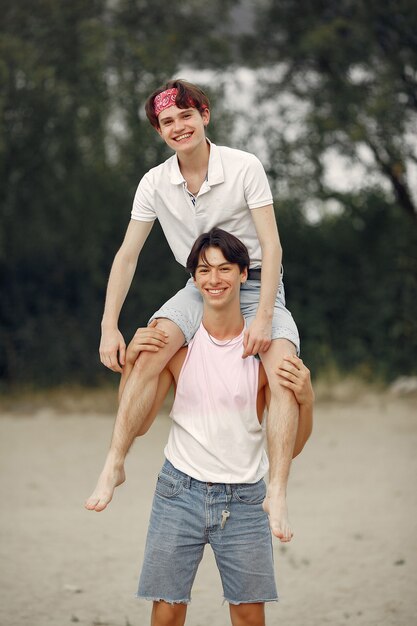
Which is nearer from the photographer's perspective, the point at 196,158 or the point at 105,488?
the point at 105,488

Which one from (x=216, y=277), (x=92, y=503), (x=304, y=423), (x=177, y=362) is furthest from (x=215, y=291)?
(x=92, y=503)

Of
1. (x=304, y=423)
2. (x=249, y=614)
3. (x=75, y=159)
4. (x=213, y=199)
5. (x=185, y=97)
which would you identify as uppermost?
(x=75, y=159)

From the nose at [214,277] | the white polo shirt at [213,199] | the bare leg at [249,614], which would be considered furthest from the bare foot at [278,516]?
the white polo shirt at [213,199]

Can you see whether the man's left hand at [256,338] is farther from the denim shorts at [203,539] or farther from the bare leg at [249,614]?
the bare leg at [249,614]

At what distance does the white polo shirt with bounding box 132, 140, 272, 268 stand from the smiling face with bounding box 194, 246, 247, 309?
0.17 meters

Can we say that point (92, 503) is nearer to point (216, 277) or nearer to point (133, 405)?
point (133, 405)

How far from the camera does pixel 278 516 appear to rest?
288 centimetres

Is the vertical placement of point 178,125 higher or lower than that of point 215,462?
higher

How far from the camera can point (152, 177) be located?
3.22 m

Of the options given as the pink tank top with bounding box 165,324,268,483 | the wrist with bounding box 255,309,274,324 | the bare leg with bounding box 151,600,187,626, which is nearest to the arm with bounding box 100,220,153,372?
the pink tank top with bounding box 165,324,268,483

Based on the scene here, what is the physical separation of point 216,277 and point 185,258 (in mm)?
279

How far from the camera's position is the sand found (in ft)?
16.8

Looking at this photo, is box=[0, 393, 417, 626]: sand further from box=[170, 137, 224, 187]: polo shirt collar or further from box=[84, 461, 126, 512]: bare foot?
box=[170, 137, 224, 187]: polo shirt collar

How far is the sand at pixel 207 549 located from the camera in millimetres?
5117
